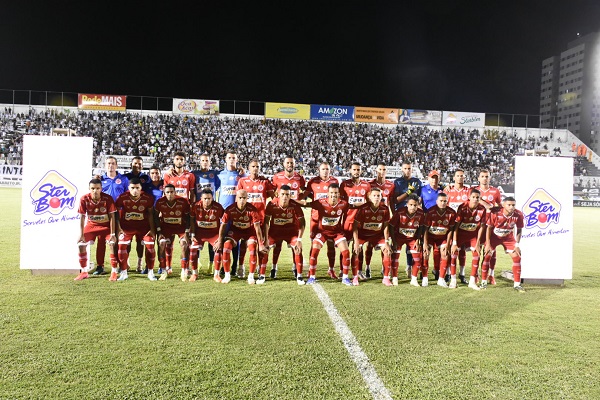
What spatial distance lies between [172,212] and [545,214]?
629cm

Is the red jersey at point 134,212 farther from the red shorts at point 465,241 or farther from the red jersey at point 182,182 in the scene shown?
the red shorts at point 465,241

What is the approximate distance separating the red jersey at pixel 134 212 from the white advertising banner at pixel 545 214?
6.19 meters

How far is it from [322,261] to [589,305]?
181 inches

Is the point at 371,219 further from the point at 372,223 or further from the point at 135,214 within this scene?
the point at 135,214

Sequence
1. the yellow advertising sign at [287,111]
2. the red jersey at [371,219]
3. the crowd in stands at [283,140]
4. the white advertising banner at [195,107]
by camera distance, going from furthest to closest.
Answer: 1. the yellow advertising sign at [287,111]
2. the white advertising banner at [195,107]
3. the crowd in stands at [283,140]
4. the red jersey at [371,219]

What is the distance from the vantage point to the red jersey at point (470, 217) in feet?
22.4

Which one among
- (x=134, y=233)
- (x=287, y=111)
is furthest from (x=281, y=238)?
(x=287, y=111)

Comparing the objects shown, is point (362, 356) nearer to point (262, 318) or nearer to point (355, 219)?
point (262, 318)

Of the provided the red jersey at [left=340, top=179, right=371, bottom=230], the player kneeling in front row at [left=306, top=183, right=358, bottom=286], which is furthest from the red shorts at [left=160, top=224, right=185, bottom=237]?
the red jersey at [left=340, top=179, right=371, bottom=230]

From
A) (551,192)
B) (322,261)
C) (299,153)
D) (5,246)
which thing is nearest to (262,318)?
(322,261)

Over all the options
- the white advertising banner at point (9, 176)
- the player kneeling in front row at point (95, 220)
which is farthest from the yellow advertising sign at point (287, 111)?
the player kneeling in front row at point (95, 220)

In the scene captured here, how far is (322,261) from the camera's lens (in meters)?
8.63

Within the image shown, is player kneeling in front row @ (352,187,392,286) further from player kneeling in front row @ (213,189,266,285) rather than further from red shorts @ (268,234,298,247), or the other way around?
player kneeling in front row @ (213,189,266,285)

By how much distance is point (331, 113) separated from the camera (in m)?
39.4
